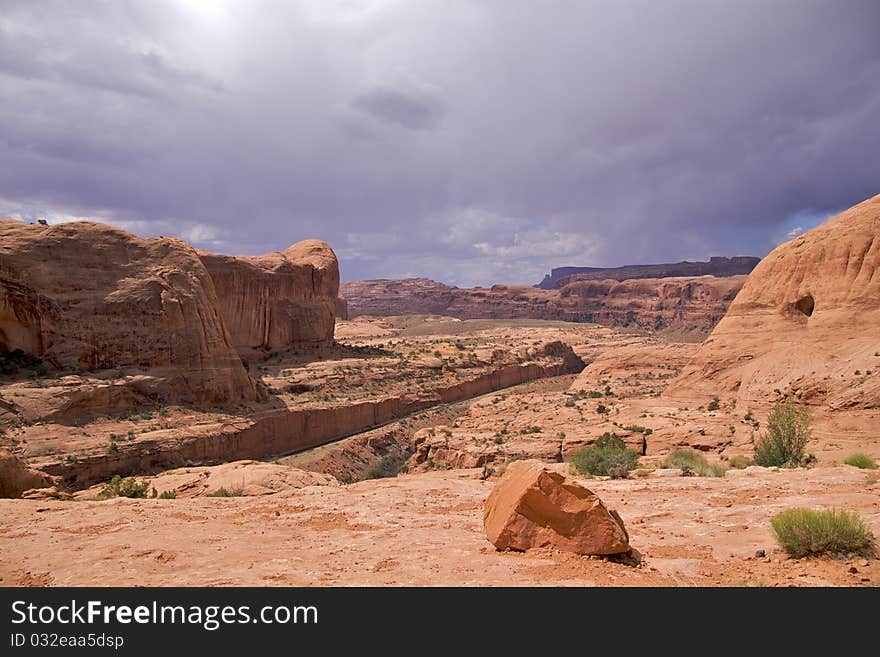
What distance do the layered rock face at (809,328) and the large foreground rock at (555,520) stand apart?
603 inches

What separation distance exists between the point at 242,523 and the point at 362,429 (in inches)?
941

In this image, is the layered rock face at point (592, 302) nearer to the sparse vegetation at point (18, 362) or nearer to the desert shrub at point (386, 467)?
the desert shrub at point (386, 467)

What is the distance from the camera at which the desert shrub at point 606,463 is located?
13633 millimetres

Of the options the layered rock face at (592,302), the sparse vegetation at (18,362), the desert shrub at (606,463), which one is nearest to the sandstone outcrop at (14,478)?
the sparse vegetation at (18,362)

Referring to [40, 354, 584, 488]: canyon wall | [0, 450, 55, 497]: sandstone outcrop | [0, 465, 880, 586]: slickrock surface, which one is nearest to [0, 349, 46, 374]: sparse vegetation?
[40, 354, 584, 488]: canyon wall

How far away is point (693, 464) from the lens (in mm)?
14312

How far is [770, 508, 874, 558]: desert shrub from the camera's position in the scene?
574cm

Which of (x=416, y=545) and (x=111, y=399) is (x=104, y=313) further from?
(x=416, y=545)

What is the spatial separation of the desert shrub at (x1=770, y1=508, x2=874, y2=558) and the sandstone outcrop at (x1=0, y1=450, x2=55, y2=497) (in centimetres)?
1565

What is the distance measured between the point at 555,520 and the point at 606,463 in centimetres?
926

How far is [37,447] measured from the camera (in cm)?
1767

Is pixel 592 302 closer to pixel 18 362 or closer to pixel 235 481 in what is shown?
pixel 18 362

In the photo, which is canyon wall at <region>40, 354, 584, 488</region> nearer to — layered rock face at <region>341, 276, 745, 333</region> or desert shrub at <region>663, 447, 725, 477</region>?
desert shrub at <region>663, 447, 725, 477</region>
